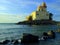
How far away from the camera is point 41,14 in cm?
516

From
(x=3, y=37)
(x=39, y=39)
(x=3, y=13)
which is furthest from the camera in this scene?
(x=39, y=39)

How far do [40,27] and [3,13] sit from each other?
1079mm

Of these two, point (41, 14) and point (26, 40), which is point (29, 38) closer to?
point (26, 40)

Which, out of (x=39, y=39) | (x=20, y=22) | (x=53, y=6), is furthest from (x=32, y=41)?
(x=53, y=6)

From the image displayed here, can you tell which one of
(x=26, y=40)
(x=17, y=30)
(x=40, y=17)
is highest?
(x=40, y=17)

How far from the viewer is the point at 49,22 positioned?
17.2 ft

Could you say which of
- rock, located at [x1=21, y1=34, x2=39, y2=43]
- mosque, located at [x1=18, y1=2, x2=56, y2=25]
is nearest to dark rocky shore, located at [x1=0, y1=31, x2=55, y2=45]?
rock, located at [x1=21, y1=34, x2=39, y2=43]

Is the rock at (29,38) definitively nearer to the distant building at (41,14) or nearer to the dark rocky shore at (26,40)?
the dark rocky shore at (26,40)

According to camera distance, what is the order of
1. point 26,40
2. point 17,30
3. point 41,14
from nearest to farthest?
point 41,14
point 17,30
point 26,40

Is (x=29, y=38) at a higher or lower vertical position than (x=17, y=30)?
lower

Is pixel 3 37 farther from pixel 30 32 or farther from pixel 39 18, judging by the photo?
pixel 39 18

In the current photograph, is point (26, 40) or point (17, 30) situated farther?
point (26, 40)

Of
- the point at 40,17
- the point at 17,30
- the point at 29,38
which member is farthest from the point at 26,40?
the point at 40,17

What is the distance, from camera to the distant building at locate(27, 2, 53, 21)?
5.14 metres
